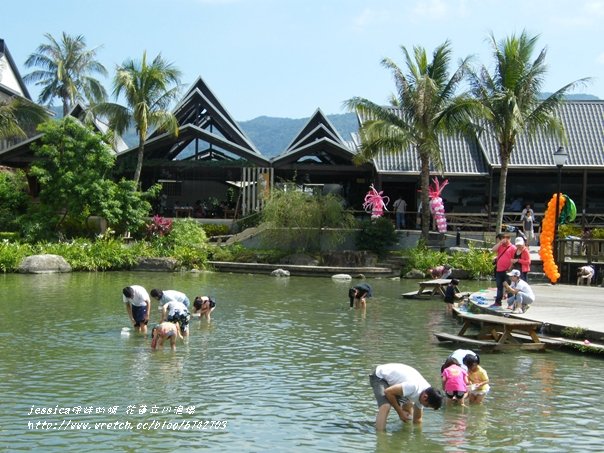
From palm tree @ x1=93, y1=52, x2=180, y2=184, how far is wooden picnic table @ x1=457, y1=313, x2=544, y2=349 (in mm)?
22526

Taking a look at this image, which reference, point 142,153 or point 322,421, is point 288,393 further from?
point 142,153

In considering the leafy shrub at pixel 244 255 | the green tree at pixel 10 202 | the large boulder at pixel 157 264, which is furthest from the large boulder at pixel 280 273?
the green tree at pixel 10 202

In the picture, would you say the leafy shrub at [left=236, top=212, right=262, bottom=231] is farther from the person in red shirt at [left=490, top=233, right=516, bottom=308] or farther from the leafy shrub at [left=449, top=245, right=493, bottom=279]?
the person in red shirt at [left=490, top=233, right=516, bottom=308]

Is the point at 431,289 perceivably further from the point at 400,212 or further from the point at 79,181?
the point at 79,181

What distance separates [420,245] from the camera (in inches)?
1272

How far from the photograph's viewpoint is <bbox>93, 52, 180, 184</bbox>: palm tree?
35.3 meters

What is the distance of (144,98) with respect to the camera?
35656mm

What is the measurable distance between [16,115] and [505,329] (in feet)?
91.8

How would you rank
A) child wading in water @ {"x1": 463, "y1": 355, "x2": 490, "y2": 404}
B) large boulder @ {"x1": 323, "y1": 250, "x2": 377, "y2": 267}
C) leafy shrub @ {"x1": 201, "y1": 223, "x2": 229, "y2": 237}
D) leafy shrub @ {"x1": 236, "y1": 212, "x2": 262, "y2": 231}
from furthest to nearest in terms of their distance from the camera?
leafy shrub @ {"x1": 236, "y1": 212, "x2": 262, "y2": 231}
leafy shrub @ {"x1": 201, "y1": 223, "x2": 229, "y2": 237}
large boulder @ {"x1": 323, "y1": 250, "x2": 377, "y2": 267}
child wading in water @ {"x1": 463, "y1": 355, "x2": 490, "y2": 404}

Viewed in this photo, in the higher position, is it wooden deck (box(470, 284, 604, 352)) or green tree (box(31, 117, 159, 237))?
green tree (box(31, 117, 159, 237))

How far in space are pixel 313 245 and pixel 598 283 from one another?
11.8 meters

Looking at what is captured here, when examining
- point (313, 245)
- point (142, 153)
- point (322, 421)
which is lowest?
point (322, 421)

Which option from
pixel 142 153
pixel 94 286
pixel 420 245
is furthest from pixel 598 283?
pixel 142 153

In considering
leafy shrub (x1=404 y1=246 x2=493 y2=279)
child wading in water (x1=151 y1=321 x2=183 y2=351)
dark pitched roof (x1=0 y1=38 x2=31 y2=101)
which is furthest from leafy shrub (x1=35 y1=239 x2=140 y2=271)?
dark pitched roof (x1=0 y1=38 x2=31 y2=101)
